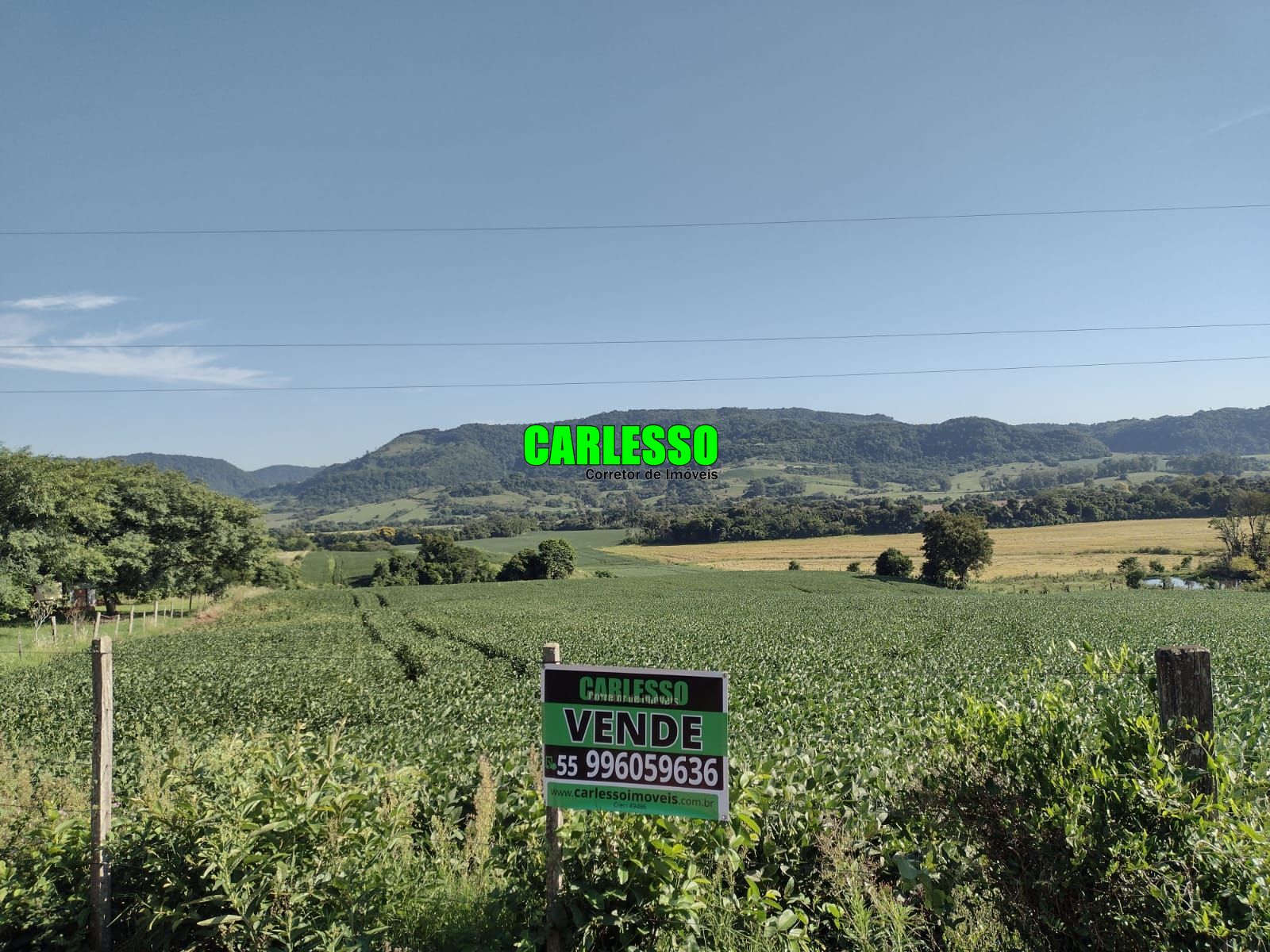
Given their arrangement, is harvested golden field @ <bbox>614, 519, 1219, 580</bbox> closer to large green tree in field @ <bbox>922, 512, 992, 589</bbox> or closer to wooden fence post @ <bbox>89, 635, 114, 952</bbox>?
large green tree in field @ <bbox>922, 512, 992, 589</bbox>

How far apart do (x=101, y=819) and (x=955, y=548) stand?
2831 inches

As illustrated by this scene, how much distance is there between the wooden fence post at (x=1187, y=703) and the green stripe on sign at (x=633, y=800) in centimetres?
240

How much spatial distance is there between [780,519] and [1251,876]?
297ft

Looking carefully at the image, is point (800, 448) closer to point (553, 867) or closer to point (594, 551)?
point (594, 551)

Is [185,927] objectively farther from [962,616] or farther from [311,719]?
[962,616]

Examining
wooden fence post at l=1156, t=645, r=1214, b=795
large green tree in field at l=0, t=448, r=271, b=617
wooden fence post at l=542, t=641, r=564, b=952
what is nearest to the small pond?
wooden fence post at l=1156, t=645, r=1214, b=795

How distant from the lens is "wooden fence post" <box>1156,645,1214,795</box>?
11.8ft

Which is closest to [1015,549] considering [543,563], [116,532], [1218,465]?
[543,563]

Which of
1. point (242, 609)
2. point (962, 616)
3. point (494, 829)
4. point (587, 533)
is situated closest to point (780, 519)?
point (587, 533)

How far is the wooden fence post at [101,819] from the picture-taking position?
4.21 m

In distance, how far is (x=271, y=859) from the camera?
396 cm

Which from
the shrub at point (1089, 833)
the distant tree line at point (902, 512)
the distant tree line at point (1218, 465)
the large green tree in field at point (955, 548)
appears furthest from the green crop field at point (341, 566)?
the distant tree line at point (1218, 465)

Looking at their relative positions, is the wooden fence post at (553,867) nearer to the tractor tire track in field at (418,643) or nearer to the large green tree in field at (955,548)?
the tractor tire track in field at (418,643)

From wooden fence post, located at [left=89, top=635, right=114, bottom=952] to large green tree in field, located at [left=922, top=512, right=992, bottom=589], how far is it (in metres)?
71.5
